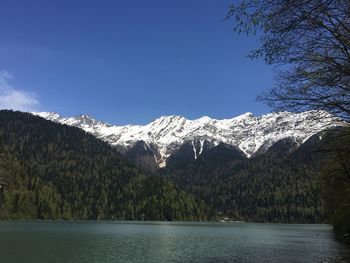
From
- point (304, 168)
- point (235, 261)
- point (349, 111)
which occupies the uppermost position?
point (349, 111)

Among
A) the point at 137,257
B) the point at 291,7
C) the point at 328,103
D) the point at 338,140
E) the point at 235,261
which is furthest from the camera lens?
the point at 137,257

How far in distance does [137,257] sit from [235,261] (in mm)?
16584

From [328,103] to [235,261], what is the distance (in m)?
43.1

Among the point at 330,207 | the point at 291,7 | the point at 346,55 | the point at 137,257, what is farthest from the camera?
the point at 330,207

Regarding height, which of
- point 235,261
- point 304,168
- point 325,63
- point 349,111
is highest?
point 325,63

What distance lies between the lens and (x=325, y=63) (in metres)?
18.8

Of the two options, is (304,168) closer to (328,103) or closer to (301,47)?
(328,103)

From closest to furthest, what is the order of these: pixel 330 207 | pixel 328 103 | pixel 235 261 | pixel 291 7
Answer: pixel 291 7 < pixel 328 103 < pixel 235 261 < pixel 330 207

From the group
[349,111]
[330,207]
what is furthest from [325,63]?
[330,207]

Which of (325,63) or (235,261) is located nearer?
(325,63)

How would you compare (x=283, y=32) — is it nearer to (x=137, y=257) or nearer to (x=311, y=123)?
(x=311, y=123)

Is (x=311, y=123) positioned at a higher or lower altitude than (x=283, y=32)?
lower

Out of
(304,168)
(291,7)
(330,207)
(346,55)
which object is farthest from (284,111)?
(330,207)

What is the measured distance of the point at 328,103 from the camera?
1933 centimetres
